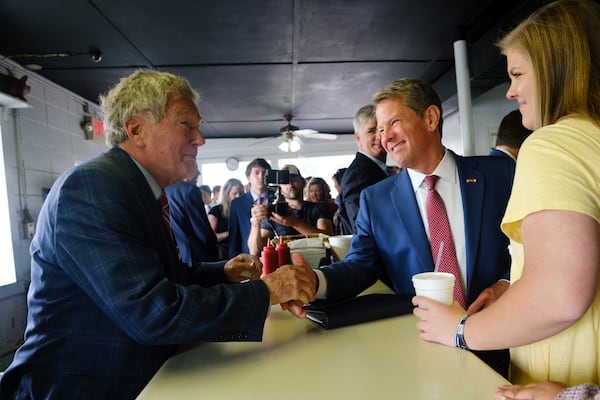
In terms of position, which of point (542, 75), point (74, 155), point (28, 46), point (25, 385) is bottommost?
point (25, 385)

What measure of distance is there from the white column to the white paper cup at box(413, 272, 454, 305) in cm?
396

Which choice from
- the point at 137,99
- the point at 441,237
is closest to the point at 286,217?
the point at 441,237

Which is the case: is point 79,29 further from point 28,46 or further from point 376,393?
point 376,393

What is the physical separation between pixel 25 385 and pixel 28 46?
13.4ft

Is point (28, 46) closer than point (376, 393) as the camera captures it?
No

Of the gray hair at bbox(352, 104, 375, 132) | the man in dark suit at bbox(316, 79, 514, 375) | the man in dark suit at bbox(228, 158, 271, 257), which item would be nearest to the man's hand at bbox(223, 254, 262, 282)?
the man in dark suit at bbox(316, 79, 514, 375)

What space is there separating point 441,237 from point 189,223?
1.98m

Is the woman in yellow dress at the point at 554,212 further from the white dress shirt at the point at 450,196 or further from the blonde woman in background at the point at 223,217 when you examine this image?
the blonde woman in background at the point at 223,217

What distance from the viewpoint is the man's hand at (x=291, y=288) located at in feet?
3.49

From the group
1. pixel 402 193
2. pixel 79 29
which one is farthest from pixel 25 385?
pixel 79 29

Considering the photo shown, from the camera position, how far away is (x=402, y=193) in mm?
1551

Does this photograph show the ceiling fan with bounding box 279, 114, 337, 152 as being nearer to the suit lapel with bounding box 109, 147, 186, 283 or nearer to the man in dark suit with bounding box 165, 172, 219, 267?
the man in dark suit with bounding box 165, 172, 219, 267

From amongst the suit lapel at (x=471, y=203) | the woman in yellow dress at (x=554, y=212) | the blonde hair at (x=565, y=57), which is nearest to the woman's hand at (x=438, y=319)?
the woman in yellow dress at (x=554, y=212)

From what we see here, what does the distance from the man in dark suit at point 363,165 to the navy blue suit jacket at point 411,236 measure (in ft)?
2.83
